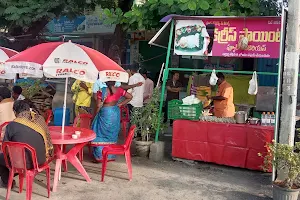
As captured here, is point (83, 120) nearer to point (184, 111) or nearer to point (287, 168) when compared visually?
point (184, 111)

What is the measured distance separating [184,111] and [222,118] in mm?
711

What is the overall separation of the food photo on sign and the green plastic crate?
99 centimetres

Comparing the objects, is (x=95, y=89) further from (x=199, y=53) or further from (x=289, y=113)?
(x=289, y=113)

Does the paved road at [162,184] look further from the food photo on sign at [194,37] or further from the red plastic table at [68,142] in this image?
the food photo on sign at [194,37]

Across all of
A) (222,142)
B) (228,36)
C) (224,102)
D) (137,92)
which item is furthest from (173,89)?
(222,142)

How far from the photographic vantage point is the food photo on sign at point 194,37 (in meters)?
6.65

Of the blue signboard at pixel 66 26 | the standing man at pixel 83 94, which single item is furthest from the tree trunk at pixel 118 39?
the blue signboard at pixel 66 26

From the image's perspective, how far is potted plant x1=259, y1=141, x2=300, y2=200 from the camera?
14.9ft

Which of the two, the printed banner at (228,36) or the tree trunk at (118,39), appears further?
the tree trunk at (118,39)

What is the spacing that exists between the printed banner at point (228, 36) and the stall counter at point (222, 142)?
1325mm

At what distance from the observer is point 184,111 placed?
6.68 meters

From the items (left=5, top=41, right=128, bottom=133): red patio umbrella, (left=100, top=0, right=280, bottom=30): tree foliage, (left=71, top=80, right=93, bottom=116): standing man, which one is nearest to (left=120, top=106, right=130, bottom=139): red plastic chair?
(left=71, top=80, right=93, bottom=116): standing man

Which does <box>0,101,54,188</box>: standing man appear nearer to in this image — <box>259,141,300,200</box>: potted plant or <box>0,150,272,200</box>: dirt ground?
<box>0,150,272,200</box>: dirt ground

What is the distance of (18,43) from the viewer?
1147cm
